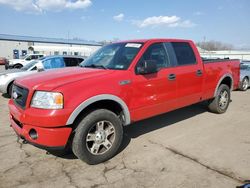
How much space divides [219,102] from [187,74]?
1931 mm

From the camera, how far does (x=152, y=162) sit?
371 cm

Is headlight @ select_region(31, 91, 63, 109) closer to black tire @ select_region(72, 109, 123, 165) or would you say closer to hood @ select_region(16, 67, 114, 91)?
hood @ select_region(16, 67, 114, 91)

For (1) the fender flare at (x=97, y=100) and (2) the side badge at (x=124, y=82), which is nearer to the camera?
(1) the fender flare at (x=97, y=100)

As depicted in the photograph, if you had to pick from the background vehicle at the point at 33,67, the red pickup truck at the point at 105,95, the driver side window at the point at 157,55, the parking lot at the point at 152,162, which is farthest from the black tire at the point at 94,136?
the background vehicle at the point at 33,67

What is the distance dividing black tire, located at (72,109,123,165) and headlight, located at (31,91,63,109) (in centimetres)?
47

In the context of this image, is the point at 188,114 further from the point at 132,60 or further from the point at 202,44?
the point at 202,44

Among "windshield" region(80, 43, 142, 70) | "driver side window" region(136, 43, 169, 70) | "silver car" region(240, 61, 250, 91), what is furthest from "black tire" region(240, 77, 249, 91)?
"windshield" region(80, 43, 142, 70)

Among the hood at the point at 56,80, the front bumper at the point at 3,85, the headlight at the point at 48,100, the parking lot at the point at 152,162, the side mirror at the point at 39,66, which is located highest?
the side mirror at the point at 39,66

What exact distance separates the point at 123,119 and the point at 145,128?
4.64 ft

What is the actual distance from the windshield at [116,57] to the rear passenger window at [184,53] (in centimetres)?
102

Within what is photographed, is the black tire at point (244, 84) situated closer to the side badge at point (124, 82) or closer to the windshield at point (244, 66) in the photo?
the windshield at point (244, 66)

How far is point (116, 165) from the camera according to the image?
12.0 ft

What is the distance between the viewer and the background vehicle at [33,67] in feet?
28.1

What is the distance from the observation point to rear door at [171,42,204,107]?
4.88m
